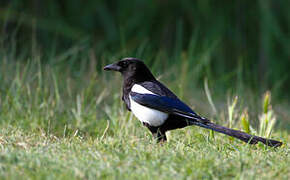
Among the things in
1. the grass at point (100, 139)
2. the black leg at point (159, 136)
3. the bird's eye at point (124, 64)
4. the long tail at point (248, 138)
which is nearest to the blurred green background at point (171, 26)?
the grass at point (100, 139)

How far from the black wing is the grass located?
21 centimetres

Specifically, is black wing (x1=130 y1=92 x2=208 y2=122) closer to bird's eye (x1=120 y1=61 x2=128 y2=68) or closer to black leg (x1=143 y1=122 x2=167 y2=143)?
black leg (x1=143 y1=122 x2=167 y2=143)

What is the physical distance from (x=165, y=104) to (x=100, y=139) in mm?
650

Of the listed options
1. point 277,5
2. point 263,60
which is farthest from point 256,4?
point 263,60

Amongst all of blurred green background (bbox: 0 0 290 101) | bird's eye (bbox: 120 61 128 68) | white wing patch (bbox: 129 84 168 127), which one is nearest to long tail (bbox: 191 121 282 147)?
white wing patch (bbox: 129 84 168 127)

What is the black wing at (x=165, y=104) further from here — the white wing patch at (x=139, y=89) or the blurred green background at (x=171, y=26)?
the blurred green background at (x=171, y=26)

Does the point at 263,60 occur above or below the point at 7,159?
below

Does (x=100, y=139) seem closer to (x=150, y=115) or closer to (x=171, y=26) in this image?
(x=150, y=115)

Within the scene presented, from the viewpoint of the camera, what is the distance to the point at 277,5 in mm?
8758

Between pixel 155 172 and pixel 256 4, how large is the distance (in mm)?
7055

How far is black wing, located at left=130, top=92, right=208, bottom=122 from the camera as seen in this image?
3635 millimetres

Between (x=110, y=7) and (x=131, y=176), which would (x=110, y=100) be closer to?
(x=131, y=176)

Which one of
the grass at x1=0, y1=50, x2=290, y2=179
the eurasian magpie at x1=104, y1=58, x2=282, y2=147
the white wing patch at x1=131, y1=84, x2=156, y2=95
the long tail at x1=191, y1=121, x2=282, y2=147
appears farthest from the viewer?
the white wing patch at x1=131, y1=84, x2=156, y2=95

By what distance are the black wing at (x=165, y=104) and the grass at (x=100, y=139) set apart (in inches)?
8.1
